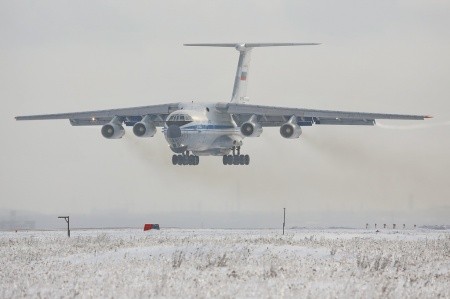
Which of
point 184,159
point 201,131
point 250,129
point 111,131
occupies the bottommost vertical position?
point 184,159

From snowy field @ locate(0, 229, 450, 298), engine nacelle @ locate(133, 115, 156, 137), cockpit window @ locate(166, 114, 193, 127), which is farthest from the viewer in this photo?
engine nacelle @ locate(133, 115, 156, 137)

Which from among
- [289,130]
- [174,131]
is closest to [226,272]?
[174,131]

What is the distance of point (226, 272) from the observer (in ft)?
64.3

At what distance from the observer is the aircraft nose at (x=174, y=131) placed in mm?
48625

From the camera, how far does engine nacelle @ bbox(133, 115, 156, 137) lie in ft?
171

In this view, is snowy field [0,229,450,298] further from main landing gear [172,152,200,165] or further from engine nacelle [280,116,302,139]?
main landing gear [172,152,200,165]

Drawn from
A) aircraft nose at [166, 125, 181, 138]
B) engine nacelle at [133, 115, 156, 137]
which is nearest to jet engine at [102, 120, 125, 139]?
engine nacelle at [133, 115, 156, 137]

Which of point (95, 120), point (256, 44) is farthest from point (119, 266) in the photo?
point (256, 44)

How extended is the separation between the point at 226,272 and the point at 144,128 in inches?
1317

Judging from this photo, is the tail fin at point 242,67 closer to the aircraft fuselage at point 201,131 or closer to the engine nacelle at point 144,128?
the aircraft fuselage at point 201,131

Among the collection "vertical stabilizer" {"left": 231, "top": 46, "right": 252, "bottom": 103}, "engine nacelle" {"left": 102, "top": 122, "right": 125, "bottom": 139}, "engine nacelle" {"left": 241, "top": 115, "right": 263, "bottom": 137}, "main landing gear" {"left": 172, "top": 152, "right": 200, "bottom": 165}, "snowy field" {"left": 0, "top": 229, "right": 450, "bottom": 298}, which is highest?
"vertical stabilizer" {"left": 231, "top": 46, "right": 252, "bottom": 103}

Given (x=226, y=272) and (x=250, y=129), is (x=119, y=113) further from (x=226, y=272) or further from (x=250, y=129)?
(x=226, y=272)

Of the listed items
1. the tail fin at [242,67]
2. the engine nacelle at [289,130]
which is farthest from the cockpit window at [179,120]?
the tail fin at [242,67]

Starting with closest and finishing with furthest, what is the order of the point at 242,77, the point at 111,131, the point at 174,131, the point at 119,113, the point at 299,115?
the point at 174,131 < the point at 299,115 < the point at 111,131 < the point at 119,113 < the point at 242,77
